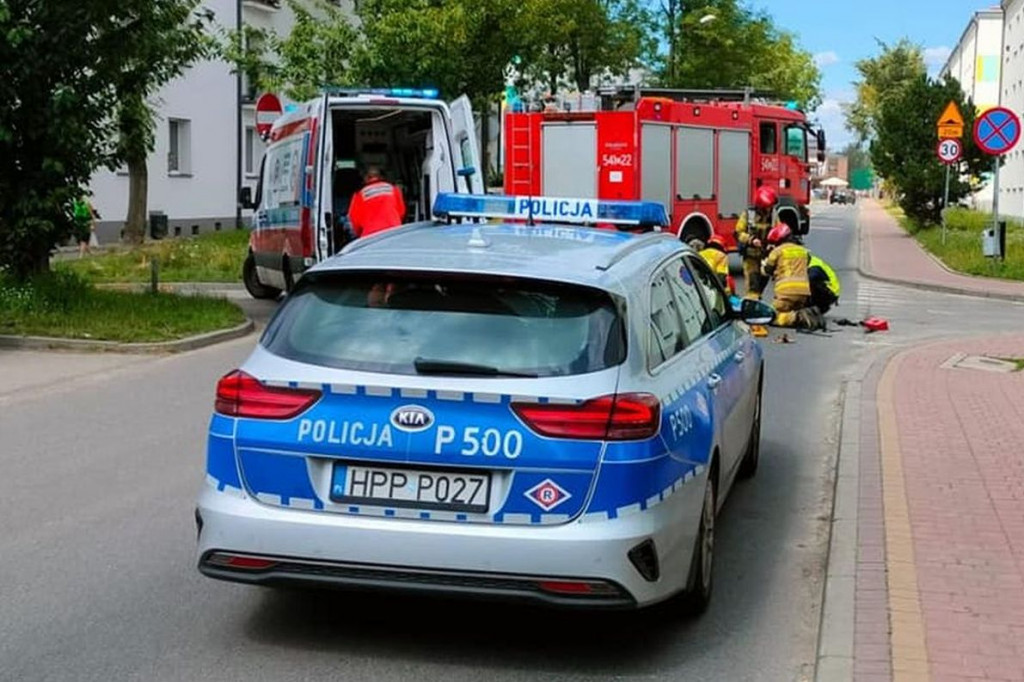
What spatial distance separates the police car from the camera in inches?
174

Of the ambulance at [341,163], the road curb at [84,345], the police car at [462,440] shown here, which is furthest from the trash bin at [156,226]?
the police car at [462,440]

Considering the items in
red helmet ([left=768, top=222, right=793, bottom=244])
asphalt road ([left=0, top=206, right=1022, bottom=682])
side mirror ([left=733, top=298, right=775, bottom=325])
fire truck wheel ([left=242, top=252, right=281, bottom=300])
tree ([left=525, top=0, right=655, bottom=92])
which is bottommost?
asphalt road ([left=0, top=206, right=1022, bottom=682])

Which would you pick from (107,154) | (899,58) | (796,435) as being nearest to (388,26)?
(107,154)

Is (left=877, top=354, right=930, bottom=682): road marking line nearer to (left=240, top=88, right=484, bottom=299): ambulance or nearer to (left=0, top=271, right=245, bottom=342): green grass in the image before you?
(left=240, top=88, right=484, bottom=299): ambulance

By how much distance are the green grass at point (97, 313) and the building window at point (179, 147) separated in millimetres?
19406

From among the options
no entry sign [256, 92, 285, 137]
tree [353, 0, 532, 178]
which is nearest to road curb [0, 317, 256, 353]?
no entry sign [256, 92, 285, 137]

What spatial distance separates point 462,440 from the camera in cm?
444

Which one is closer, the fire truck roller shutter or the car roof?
the car roof

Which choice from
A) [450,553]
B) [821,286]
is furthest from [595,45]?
[450,553]

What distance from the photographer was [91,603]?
5320mm

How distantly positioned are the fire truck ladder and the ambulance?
19.3ft

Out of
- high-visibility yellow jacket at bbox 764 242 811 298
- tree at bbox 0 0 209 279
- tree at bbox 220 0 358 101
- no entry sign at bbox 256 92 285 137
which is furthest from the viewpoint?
tree at bbox 220 0 358 101

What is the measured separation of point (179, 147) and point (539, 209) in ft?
98.7

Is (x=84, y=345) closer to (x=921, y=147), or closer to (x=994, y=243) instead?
(x=994, y=243)
